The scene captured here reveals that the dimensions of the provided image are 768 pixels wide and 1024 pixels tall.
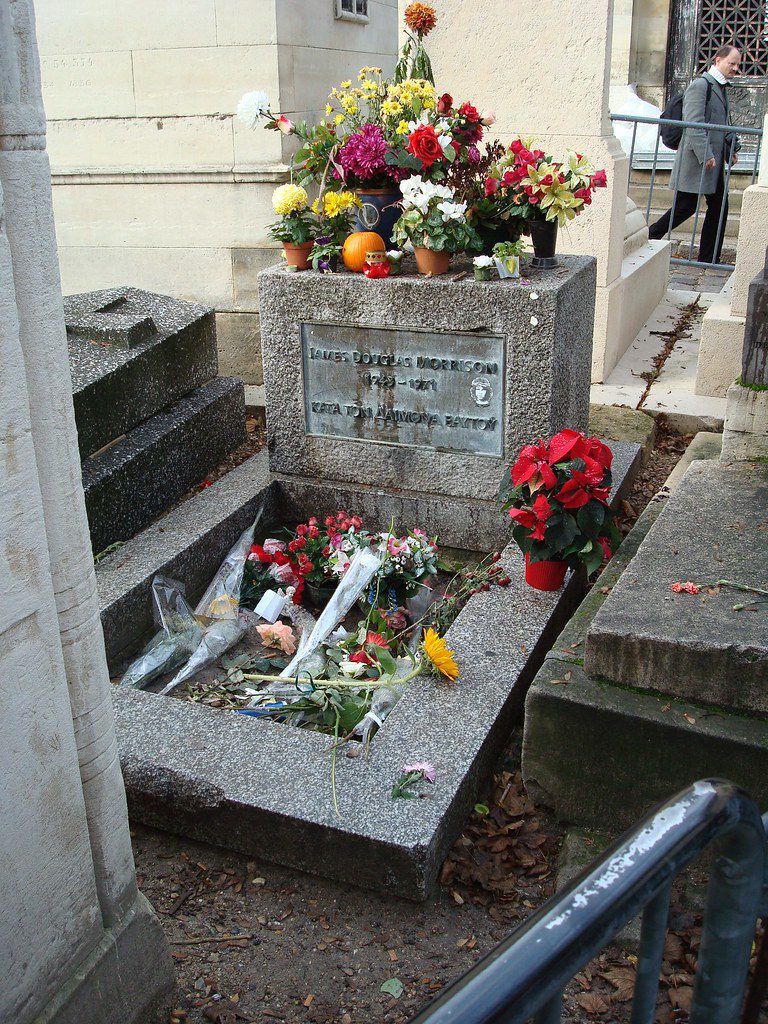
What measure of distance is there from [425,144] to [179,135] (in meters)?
2.68

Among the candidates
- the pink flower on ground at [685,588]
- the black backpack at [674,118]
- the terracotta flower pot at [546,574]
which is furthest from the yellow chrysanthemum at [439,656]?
the black backpack at [674,118]

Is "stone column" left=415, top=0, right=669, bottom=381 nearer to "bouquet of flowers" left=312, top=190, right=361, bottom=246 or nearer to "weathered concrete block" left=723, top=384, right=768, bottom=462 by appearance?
"bouquet of flowers" left=312, top=190, right=361, bottom=246

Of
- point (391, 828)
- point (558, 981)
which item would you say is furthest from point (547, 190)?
point (558, 981)

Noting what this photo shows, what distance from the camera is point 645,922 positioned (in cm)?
103

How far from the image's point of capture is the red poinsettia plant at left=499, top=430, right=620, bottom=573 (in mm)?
3252

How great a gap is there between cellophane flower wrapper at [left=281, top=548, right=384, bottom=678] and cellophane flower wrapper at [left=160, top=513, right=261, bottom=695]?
27 cm

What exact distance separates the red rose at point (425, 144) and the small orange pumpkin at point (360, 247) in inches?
14.5

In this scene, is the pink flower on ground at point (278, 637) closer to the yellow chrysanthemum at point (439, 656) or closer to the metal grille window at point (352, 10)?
the yellow chrysanthemum at point (439, 656)

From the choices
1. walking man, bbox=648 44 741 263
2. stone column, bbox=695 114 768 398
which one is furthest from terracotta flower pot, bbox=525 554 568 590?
walking man, bbox=648 44 741 263

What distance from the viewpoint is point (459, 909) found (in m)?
2.50

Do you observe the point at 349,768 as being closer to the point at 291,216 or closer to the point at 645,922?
the point at 645,922

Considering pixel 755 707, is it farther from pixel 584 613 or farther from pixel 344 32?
pixel 344 32

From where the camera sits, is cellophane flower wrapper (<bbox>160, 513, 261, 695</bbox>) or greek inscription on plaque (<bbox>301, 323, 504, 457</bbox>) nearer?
cellophane flower wrapper (<bbox>160, 513, 261, 695</bbox>)

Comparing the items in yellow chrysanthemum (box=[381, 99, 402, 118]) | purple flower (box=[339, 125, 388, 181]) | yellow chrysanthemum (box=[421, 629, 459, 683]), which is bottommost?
yellow chrysanthemum (box=[421, 629, 459, 683])
